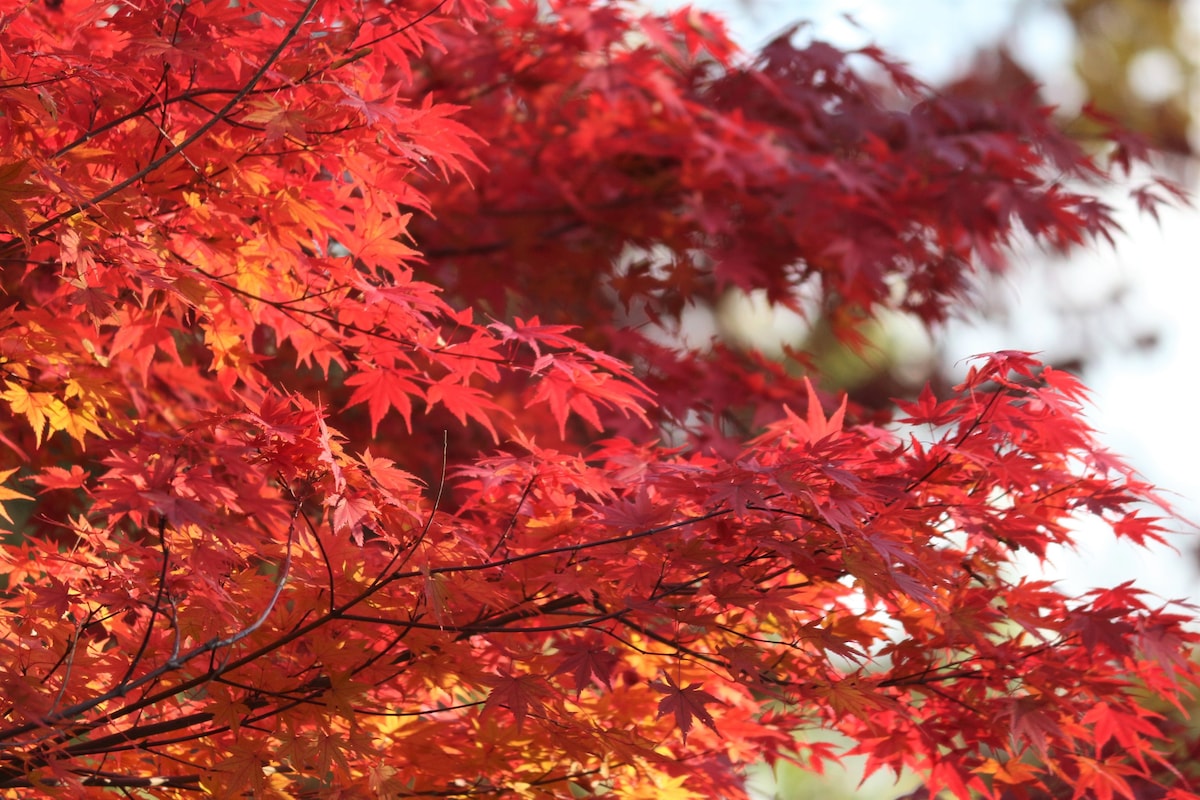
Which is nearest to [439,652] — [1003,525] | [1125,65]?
[1003,525]

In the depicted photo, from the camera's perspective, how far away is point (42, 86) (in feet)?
5.19

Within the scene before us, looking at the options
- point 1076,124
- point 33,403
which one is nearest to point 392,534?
point 33,403

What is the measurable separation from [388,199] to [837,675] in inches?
44.1

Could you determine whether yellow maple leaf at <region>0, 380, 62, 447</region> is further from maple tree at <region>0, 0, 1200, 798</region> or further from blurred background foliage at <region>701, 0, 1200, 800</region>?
blurred background foliage at <region>701, 0, 1200, 800</region>

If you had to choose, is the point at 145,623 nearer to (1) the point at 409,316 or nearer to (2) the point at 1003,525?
(1) the point at 409,316

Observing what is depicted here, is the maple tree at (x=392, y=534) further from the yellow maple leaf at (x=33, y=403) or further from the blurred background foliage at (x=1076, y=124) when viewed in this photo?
the blurred background foliage at (x=1076, y=124)

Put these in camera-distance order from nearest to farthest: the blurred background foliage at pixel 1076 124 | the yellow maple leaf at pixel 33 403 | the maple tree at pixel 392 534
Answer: the maple tree at pixel 392 534, the yellow maple leaf at pixel 33 403, the blurred background foliage at pixel 1076 124

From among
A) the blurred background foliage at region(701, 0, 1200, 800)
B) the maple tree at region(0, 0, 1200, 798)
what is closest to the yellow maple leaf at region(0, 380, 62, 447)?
the maple tree at region(0, 0, 1200, 798)

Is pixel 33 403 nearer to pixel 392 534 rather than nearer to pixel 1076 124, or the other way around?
pixel 392 534

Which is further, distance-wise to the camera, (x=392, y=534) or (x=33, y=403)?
(x=33, y=403)

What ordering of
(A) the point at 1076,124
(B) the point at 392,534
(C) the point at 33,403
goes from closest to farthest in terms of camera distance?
1. (B) the point at 392,534
2. (C) the point at 33,403
3. (A) the point at 1076,124

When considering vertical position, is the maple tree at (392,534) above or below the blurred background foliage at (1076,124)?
below

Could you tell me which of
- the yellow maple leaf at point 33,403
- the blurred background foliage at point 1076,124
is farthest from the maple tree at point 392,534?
the blurred background foliage at point 1076,124

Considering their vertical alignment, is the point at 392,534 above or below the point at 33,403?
below
